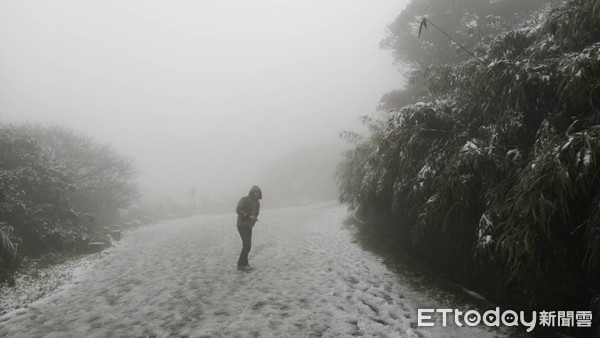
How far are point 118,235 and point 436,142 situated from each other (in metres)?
13.8

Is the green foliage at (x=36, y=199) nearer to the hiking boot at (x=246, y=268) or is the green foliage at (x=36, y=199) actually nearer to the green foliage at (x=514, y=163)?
the hiking boot at (x=246, y=268)

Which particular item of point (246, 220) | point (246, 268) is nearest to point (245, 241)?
point (246, 220)

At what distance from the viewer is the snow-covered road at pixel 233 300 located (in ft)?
16.0

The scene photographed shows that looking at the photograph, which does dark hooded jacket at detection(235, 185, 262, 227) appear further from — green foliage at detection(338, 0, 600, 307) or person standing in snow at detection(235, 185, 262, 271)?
green foliage at detection(338, 0, 600, 307)

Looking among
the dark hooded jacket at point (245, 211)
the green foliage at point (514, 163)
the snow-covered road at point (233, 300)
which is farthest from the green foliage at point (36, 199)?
the green foliage at point (514, 163)

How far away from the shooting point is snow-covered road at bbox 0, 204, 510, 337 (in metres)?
4.88

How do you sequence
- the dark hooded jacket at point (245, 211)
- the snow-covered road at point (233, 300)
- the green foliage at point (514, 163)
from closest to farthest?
the green foliage at point (514, 163) < the snow-covered road at point (233, 300) < the dark hooded jacket at point (245, 211)

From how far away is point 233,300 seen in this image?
612 centimetres

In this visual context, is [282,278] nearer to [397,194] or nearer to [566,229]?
[397,194]

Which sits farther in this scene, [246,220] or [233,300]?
[246,220]

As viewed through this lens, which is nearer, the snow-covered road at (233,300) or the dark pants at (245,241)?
the snow-covered road at (233,300)

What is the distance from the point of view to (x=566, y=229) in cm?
439

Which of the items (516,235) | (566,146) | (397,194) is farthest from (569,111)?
(397,194)

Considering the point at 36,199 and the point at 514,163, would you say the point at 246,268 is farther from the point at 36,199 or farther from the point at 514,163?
the point at 36,199
